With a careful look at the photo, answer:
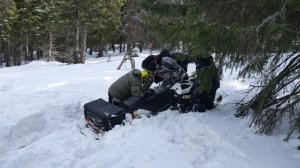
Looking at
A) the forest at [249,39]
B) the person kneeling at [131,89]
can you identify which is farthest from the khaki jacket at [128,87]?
the forest at [249,39]

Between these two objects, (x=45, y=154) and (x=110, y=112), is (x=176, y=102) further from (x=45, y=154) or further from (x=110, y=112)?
(x=45, y=154)

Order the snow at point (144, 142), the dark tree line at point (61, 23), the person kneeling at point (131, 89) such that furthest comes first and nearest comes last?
the dark tree line at point (61, 23) → the person kneeling at point (131, 89) → the snow at point (144, 142)

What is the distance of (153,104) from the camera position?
849 centimetres

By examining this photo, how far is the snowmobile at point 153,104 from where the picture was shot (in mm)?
7898

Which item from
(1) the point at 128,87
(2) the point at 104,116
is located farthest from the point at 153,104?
(2) the point at 104,116

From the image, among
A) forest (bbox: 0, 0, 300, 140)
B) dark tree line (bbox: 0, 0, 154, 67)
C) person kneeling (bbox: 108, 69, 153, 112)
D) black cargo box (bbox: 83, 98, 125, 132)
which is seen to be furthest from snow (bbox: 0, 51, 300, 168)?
dark tree line (bbox: 0, 0, 154, 67)

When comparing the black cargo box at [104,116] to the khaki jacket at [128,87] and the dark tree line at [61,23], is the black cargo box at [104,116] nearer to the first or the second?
the khaki jacket at [128,87]

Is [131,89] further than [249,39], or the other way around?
[131,89]

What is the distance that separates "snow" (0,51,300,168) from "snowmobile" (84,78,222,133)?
0.73ft

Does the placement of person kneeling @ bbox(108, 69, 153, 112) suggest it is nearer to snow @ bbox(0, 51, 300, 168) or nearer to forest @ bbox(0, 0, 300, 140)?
snow @ bbox(0, 51, 300, 168)

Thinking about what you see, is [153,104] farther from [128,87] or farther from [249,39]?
[249,39]

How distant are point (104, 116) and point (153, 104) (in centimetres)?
117

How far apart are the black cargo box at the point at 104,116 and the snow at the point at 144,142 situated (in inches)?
6.9

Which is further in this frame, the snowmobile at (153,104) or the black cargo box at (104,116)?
the snowmobile at (153,104)
